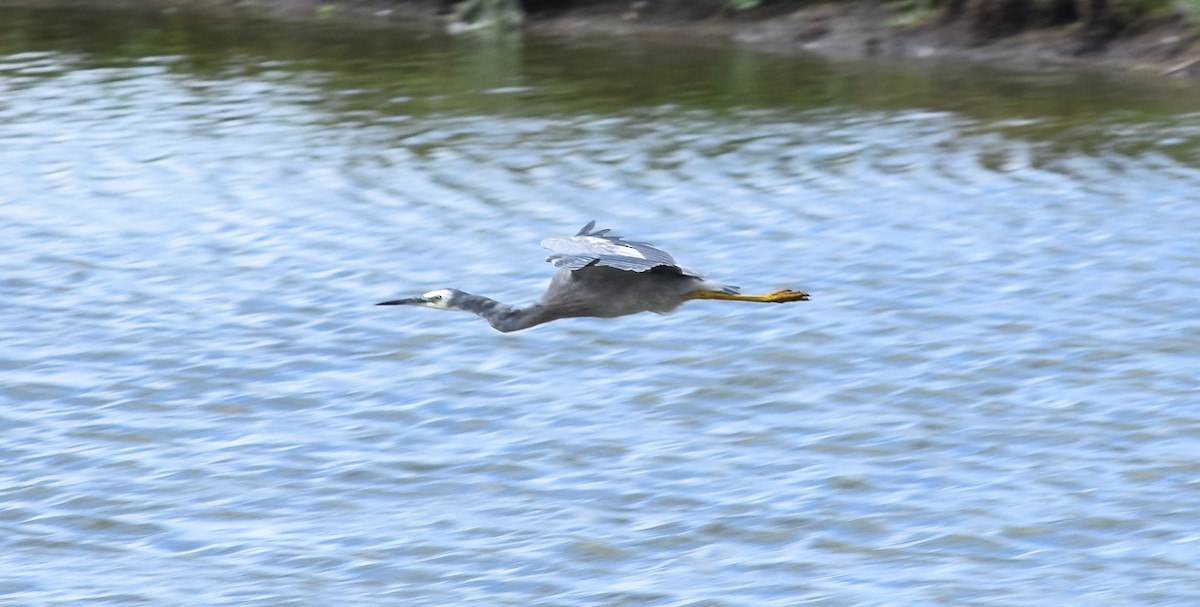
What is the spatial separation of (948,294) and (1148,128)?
5.61 meters

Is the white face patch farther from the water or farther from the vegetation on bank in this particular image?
the vegetation on bank

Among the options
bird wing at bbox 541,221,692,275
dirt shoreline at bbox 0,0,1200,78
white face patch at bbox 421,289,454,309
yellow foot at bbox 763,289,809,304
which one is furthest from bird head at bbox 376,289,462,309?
dirt shoreline at bbox 0,0,1200,78

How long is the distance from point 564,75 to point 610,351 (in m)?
10.1

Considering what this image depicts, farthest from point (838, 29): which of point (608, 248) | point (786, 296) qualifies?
point (608, 248)

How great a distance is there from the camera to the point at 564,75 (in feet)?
73.9

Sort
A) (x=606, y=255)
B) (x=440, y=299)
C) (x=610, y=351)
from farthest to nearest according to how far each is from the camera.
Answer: (x=610, y=351)
(x=440, y=299)
(x=606, y=255)

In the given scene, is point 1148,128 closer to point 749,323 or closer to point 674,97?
point 674,97

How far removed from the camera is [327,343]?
523 inches

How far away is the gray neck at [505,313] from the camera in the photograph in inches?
353

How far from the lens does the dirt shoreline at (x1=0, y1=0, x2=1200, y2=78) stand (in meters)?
21.7

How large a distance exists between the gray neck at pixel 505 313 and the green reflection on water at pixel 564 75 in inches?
424

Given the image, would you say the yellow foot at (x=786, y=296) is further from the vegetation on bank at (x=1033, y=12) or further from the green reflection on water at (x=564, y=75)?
the vegetation on bank at (x=1033, y=12)

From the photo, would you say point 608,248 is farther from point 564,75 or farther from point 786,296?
point 564,75

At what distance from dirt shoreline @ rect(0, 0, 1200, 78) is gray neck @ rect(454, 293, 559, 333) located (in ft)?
44.9
